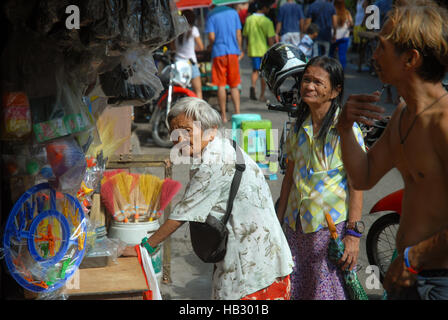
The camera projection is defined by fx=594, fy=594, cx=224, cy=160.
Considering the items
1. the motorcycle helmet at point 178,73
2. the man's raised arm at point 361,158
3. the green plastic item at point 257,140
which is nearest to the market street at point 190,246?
the green plastic item at point 257,140

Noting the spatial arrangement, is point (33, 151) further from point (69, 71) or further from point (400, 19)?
point (400, 19)

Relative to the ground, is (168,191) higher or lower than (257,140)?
higher

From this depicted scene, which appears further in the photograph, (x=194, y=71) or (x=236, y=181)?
(x=194, y=71)

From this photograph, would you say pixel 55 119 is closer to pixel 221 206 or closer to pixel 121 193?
pixel 221 206

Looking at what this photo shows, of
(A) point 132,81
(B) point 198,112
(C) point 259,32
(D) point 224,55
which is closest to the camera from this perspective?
(B) point 198,112

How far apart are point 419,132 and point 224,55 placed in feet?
24.1

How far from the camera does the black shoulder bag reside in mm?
2602

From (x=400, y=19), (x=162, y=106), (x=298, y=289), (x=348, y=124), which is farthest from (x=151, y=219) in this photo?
(x=162, y=106)

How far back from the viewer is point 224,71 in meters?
9.27

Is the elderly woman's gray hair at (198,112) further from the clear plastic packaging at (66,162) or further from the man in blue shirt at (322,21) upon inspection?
the man in blue shirt at (322,21)

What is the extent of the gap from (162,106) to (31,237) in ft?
17.6

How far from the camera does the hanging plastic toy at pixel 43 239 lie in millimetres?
2510

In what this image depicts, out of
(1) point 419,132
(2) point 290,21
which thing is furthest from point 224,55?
(1) point 419,132

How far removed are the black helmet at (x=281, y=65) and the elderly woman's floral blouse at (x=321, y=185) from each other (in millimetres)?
609
